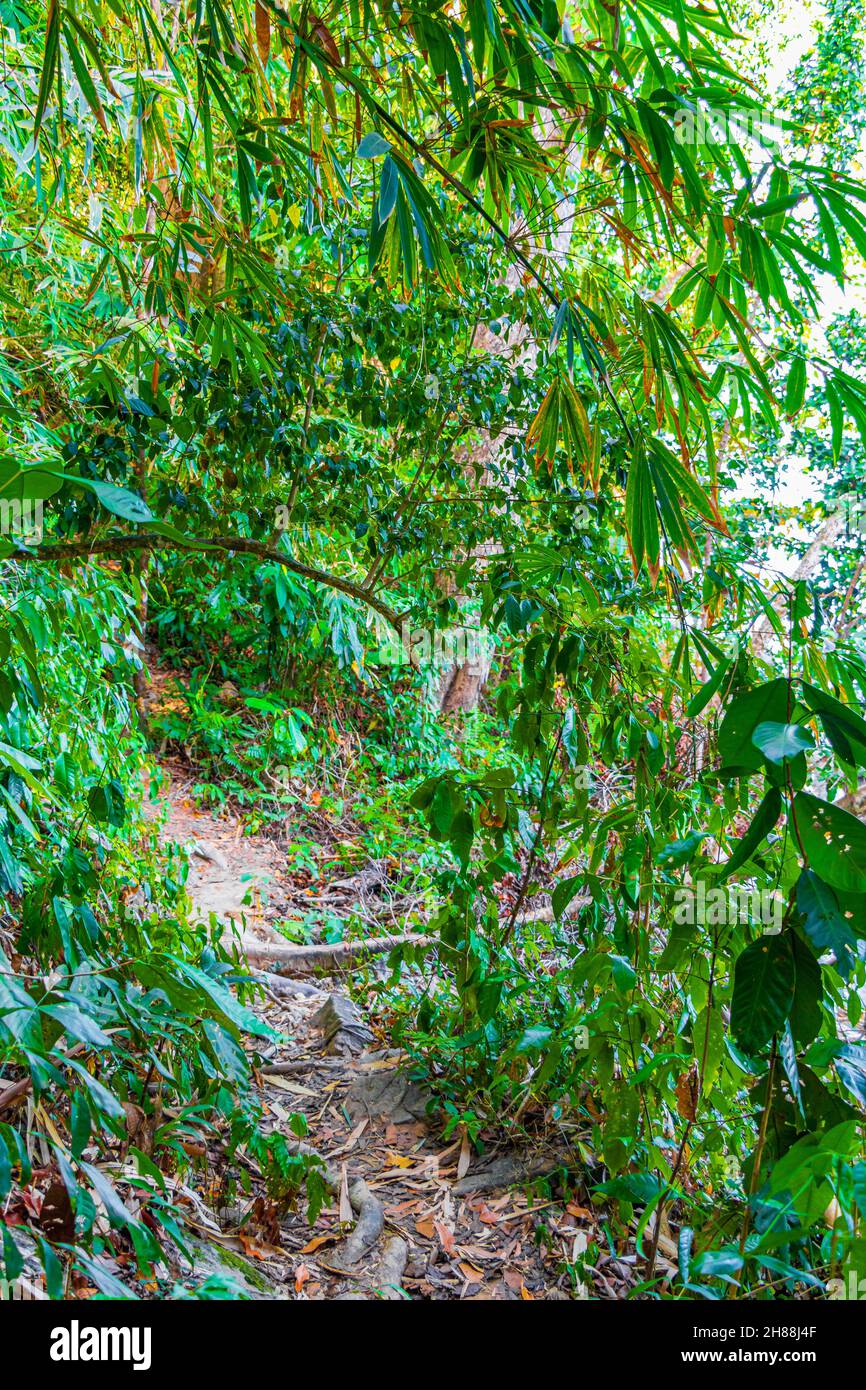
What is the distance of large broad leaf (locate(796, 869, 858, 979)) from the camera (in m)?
0.63

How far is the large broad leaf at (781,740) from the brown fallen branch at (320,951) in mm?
2711

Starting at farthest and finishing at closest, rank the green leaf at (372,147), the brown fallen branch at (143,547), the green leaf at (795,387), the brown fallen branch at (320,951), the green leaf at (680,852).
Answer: the brown fallen branch at (320,951) → the brown fallen branch at (143,547) → the green leaf at (680,852) → the green leaf at (795,387) → the green leaf at (372,147)

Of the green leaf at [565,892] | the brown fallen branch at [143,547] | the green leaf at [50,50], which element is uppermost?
the green leaf at [50,50]

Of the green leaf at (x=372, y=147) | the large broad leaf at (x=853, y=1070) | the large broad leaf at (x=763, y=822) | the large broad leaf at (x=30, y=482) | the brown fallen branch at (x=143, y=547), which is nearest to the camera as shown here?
the large broad leaf at (x=30, y=482)

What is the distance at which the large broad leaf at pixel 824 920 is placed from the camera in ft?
2.08

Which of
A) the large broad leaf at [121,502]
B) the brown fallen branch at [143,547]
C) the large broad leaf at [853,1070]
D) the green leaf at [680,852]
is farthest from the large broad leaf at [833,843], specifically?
the brown fallen branch at [143,547]

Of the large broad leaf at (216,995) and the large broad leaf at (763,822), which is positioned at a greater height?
the large broad leaf at (763,822)

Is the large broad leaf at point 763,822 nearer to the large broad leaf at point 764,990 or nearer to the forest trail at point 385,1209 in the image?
the large broad leaf at point 764,990

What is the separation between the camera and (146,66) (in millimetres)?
2242

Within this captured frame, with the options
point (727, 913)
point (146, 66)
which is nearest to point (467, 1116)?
point (727, 913)

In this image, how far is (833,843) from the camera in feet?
2.17

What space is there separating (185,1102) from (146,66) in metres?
2.52

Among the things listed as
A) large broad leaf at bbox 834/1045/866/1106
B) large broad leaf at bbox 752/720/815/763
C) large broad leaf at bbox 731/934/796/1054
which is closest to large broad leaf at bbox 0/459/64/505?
large broad leaf at bbox 752/720/815/763

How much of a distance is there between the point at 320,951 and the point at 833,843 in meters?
2.87
